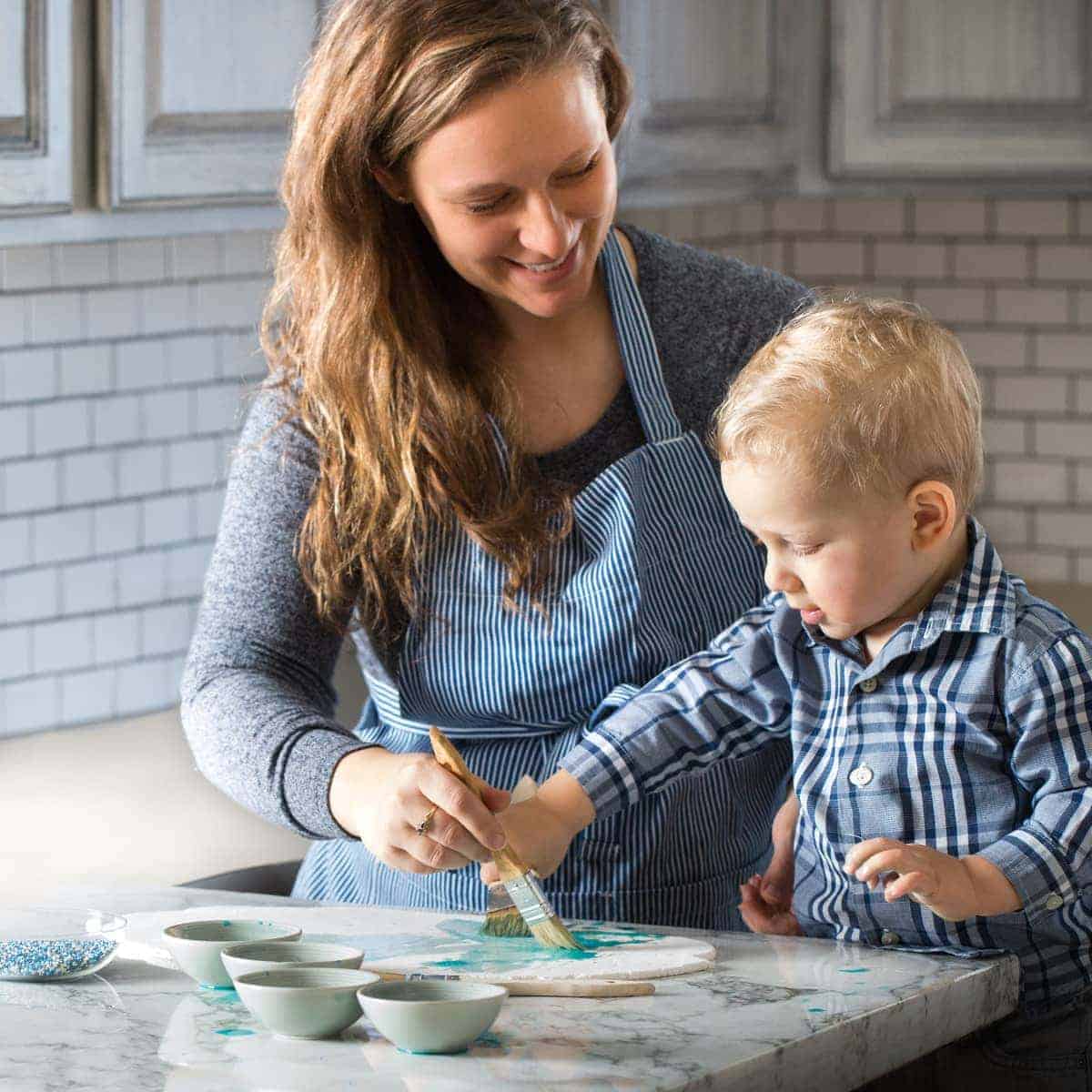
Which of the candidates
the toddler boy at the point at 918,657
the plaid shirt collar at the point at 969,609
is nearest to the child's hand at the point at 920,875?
the toddler boy at the point at 918,657

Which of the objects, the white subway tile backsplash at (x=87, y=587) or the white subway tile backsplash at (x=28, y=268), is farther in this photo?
the white subway tile backsplash at (x=87, y=587)

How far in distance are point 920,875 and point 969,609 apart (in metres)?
0.24

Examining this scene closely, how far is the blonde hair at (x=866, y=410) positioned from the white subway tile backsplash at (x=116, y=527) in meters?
1.42

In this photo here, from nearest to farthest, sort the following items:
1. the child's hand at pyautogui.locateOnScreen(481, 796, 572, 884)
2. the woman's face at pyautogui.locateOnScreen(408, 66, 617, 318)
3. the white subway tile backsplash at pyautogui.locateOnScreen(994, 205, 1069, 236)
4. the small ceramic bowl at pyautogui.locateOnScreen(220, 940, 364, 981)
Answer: the small ceramic bowl at pyautogui.locateOnScreen(220, 940, 364, 981) < the child's hand at pyautogui.locateOnScreen(481, 796, 572, 884) < the woman's face at pyautogui.locateOnScreen(408, 66, 617, 318) < the white subway tile backsplash at pyautogui.locateOnScreen(994, 205, 1069, 236)

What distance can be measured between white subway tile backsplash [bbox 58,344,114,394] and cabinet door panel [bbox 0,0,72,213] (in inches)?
23.5

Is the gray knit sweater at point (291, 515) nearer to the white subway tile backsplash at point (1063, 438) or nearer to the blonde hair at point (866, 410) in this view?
the blonde hair at point (866, 410)

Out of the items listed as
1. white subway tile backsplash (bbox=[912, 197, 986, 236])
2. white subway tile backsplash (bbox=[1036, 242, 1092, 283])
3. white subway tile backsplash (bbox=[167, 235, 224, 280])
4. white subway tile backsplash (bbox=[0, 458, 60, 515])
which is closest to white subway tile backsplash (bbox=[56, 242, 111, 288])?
white subway tile backsplash (bbox=[167, 235, 224, 280])

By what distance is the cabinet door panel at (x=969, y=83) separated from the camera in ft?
9.61

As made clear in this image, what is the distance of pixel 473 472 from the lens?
181 centimetres

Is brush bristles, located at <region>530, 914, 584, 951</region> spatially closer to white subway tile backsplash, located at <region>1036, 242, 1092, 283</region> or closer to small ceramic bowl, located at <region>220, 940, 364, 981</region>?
small ceramic bowl, located at <region>220, 940, 364, 981</region>

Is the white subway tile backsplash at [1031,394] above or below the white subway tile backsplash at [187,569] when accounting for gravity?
above

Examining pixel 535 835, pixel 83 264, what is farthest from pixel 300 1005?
pixel 83 264

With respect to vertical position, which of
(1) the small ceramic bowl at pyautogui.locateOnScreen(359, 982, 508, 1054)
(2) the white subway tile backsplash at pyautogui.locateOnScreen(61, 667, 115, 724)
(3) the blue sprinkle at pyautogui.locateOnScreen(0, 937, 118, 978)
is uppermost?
(1) the small ceramic bowl at pyautogui.locateOnScreen(359, 982, 508, 1054)

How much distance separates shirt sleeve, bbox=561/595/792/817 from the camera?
1636 millimetres
